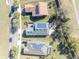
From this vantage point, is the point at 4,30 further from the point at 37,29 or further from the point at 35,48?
the point at 35,48

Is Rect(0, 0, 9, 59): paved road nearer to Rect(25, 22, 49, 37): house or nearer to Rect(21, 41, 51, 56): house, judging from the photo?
Rect(21, 41, 51, 56): house

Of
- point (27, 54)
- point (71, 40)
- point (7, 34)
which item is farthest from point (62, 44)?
point (7, 34)

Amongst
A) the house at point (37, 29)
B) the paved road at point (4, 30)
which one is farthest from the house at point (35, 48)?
the paved road at point (4, 30)

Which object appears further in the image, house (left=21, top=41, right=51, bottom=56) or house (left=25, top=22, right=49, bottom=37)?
house (left=25, top=22, right=49, bottom=37)

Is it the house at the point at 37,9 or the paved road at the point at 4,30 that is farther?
the paved road at the point at 4,30

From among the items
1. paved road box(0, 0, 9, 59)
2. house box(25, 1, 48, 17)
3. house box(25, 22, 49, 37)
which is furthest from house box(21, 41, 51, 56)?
house box(25, 1, 48, 17)

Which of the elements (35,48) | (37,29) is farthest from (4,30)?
(35,48)

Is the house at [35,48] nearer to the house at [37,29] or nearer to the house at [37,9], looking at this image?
the house at [37,29]
